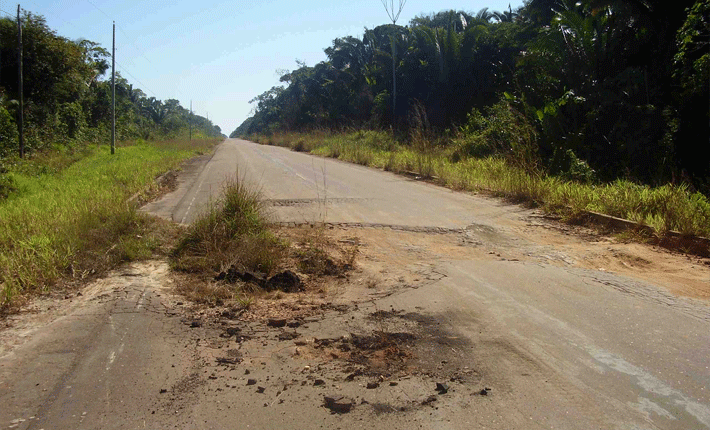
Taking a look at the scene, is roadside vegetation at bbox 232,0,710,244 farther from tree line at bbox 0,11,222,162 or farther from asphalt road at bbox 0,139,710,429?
tree line at bbox 0,11,222,162

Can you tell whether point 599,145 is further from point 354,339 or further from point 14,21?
point 14,21

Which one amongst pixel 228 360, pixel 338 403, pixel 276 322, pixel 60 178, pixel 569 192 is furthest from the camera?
pixel 60 178

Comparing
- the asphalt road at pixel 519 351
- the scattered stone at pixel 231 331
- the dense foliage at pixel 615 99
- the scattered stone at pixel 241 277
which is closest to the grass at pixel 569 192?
the dense foliage at pixel 615 99

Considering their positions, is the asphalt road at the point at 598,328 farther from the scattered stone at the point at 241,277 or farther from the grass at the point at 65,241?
the grass at the point at 65,241

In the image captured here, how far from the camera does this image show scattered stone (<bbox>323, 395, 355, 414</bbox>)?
3382 millimetres

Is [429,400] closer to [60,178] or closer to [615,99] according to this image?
[615,99]

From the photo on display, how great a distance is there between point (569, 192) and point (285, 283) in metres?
6.89

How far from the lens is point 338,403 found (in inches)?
136

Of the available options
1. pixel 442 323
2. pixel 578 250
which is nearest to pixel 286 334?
pixel 442 323

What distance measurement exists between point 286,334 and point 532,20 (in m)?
27.8

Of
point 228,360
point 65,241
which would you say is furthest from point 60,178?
point 228,360

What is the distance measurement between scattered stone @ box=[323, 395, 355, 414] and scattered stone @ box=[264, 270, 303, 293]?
2.38 meters

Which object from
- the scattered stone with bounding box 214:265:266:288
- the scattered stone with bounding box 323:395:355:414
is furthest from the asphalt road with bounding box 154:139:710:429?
the scattered stone with bounding box 214:265:266:288

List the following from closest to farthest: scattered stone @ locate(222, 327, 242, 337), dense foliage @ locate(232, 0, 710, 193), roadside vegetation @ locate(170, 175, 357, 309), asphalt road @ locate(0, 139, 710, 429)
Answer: asphalt road @ locate(0, 139, 710, 429) < scattered stone @ locate(222, 327, 242, 337) < roadside vegetation @ locate(170, 175, 357, 309) < dense foliage @ locate(232, 0, 710, 193)
